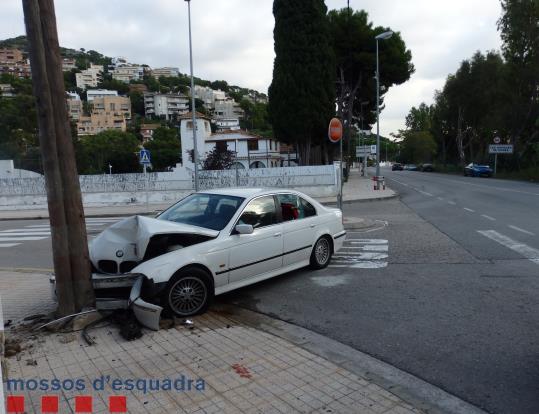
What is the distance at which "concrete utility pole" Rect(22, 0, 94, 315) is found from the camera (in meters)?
4.48

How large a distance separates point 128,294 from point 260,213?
2158 millimetres

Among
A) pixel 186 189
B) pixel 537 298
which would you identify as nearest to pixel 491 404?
pixel 537 298

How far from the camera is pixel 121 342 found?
14.4 ft

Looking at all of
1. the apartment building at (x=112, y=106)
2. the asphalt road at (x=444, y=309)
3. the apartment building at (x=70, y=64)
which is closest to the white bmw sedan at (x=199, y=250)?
the asphalt road at (x=444, y=309)

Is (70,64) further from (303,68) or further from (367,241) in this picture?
(367,241)

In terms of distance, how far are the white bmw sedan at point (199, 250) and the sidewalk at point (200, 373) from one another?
44cm

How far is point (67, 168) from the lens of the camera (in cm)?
473

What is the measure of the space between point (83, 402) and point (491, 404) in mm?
3208

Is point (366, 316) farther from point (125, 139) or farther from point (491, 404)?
point (125, 139)

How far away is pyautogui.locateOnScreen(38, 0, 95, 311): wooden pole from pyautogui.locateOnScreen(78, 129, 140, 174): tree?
71.3 m

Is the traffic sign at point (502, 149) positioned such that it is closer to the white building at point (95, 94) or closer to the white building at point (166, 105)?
the white building at point (166, 105)

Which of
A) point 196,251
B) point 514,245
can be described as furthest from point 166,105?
point 196,251

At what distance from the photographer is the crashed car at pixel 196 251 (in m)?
4.92

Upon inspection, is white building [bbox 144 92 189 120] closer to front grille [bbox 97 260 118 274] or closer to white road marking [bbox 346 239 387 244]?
white road marking [bbox 346 239 387 244]
